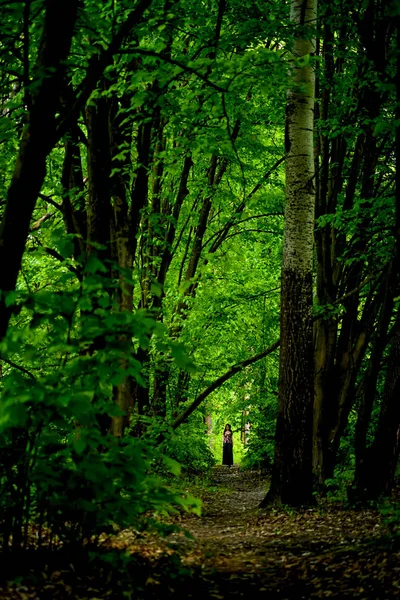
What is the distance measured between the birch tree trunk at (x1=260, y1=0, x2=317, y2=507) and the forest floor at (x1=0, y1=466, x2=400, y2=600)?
0.84 metres

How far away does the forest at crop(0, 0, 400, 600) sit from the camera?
4.02 m

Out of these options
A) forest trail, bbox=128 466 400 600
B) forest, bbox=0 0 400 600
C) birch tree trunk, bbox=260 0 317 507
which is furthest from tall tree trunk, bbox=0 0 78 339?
birch tree trunk, bbox=260 0 317 507

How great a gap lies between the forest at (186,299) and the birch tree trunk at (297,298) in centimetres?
3

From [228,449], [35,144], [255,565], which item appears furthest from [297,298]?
[228,449]

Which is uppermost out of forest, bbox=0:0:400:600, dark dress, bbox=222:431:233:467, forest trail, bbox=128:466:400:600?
forest, bbox=0:0:400:600

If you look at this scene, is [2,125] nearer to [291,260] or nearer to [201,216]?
[291,260]

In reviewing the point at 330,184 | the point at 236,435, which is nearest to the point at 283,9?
the point at 330,184

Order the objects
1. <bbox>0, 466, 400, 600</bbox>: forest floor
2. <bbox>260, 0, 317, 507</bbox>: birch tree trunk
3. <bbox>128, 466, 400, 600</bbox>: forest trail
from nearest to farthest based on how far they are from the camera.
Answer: <bbox>0, 466, 400, 600</bbox>: forest floor
<bbox>128, 466, 400, 600</bbox>: forest trail
<bbox>260, 0, 317, 507</bbox>: birch tree trunk

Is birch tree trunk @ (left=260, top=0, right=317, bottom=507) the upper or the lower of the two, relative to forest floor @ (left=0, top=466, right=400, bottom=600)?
upper

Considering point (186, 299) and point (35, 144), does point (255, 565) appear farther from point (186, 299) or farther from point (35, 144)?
point (186, 299)

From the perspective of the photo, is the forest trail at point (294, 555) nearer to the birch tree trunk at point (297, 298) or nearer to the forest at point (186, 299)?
the forest at point (186, 299)

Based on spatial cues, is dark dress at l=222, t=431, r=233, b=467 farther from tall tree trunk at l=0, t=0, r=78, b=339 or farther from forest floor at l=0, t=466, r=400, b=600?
tall tree trunk at l=0, t=0, r=78, b=339

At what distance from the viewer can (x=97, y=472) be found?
152 inches

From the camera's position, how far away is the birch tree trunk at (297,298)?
8.52m
